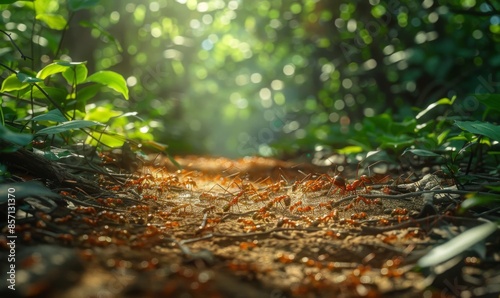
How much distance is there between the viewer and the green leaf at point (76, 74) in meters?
2.96

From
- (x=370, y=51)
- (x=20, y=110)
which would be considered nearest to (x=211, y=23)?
(x=370, y=51)

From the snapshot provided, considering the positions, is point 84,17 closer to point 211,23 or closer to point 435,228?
point 211,23

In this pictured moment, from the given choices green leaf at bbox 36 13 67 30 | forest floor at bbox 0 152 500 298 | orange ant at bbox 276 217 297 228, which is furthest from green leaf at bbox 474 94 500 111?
green leaf at bbox 36 13 67 30

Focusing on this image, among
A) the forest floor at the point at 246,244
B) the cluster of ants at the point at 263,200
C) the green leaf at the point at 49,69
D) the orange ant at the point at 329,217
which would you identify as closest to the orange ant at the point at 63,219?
the forest floor at the point at 246,244

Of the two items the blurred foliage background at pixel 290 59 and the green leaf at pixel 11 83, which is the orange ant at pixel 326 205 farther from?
the green leaf at pixel 11 83

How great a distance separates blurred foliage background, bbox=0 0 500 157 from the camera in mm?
5047

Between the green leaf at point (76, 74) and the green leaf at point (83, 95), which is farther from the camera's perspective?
the green leaf at point (83, 95)

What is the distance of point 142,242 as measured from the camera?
1.79 m

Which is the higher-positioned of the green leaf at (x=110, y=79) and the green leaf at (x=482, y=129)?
the green leaf at (x=110, y=79)

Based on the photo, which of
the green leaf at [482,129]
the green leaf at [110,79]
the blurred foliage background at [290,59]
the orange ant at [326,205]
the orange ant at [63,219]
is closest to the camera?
the orange ant at [63,219]

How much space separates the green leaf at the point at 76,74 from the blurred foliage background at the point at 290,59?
2.37 ft

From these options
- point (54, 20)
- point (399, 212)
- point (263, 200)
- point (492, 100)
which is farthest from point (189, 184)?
point (492, 100)

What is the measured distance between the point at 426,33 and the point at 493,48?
2.60 ft

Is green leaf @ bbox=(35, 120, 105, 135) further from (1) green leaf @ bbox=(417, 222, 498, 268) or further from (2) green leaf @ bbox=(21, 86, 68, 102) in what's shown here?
(1) green leaf @ bbox=(417, 222, 498, 268)
